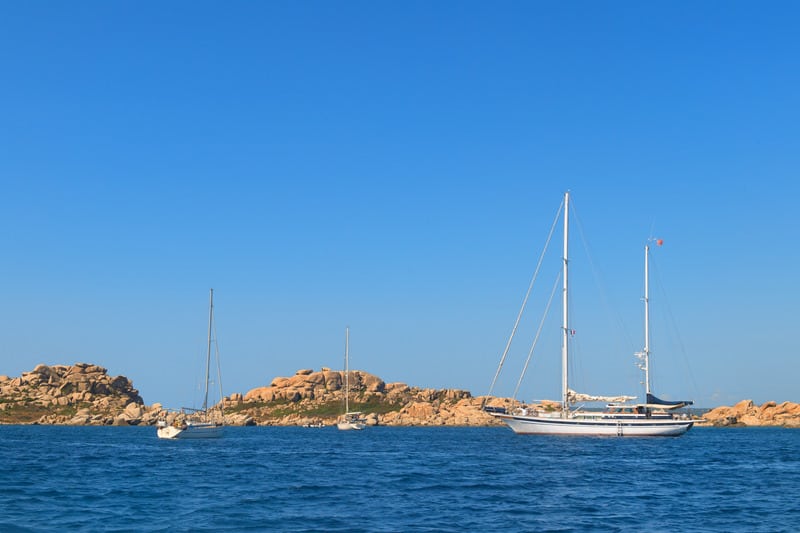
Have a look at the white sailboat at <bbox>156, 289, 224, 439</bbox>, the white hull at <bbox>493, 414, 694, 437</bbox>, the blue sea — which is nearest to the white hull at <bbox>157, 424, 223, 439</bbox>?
the white sailboat at <bbox>156, 289, 224, 439</bbox>

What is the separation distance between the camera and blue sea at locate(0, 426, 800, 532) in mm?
35500

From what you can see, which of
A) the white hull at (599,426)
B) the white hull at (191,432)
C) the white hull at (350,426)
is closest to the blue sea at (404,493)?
the white hull at (599,426)

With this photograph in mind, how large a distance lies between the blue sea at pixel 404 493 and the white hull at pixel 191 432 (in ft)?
124

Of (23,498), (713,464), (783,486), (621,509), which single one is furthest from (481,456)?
(23,498)

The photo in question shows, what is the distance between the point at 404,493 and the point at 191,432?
79145mm

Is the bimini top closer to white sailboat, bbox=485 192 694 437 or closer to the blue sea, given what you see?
white sailboat, bbox=485 192 694 437

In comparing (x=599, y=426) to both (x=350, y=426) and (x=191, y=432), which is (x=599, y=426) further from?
(x=350, y=426)

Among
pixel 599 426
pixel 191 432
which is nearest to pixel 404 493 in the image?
pixel 599 426

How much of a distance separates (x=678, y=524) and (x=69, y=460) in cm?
6042

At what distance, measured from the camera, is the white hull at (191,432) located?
117m

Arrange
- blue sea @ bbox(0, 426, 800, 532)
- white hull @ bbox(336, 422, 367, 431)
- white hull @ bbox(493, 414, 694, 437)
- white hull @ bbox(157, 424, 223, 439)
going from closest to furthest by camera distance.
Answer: blue sea @ bbox(0, 426, 800, 532) → white hull @ bbox(493, 414, 694, 437) → white hull @ bbox(157, 424, 223, 439) → white hull @ bbox(336, 422, 367, 431)

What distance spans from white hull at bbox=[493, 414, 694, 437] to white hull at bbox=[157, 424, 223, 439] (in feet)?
147

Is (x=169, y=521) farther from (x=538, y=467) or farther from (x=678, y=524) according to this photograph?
(x=538, y=467)

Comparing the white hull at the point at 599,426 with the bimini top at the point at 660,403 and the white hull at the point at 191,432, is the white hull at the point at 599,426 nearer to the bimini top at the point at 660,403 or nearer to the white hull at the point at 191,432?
the bimini top at the point at 660,403
